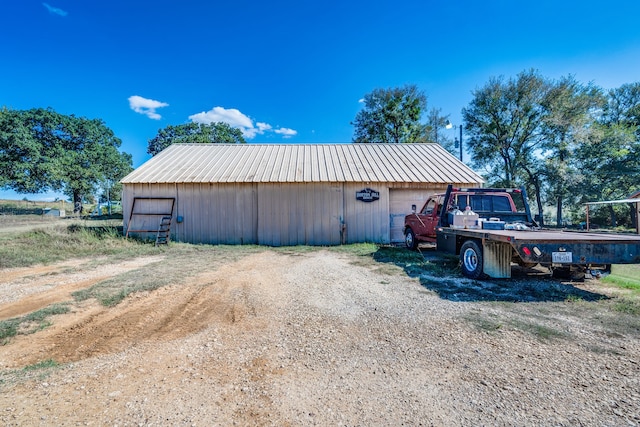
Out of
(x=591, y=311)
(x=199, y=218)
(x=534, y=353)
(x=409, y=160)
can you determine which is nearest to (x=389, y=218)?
(x=409, y=160)

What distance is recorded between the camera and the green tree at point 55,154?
27.5 m

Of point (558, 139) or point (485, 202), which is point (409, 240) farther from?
point (558, 139)

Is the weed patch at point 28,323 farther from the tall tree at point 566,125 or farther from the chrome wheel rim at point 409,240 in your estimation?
the tall tree at point 566,125

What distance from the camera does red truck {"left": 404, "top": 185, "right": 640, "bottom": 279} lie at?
475cm

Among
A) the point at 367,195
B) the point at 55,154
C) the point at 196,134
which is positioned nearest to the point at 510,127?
the point at 367,195

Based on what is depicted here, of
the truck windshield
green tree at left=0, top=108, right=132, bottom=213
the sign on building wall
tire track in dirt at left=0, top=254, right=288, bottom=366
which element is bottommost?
tire track in dirt at left=0, top=254, right=288, bottom=366

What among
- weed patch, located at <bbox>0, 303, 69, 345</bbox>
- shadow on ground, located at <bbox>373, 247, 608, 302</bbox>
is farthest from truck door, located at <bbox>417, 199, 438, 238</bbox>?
weed patch, located at <bbox>0, 303, 69, 345</bbox>

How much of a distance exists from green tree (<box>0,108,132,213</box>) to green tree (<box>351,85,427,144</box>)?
2809cm

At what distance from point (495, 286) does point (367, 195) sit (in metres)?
7.53

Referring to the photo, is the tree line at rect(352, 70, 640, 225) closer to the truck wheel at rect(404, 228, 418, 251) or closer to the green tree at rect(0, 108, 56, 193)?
the truck wheel at rect(404, 228, 418, 251)

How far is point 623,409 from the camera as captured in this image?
2172mm

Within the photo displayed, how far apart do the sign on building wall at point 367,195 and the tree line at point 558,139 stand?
16.7 meters

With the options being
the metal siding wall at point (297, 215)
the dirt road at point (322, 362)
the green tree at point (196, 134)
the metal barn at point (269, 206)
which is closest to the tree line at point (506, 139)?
the green tree at point (196, 134)

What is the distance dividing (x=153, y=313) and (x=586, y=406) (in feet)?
16.1
